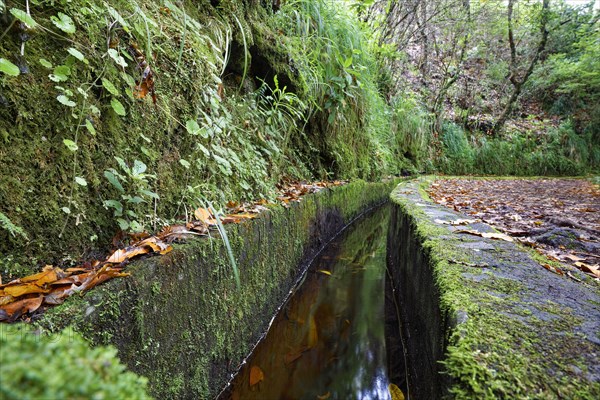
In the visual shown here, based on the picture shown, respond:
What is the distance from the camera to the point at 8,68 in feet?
3.28

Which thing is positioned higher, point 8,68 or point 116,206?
point 8,68

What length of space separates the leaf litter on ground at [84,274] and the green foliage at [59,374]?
0.68 metres

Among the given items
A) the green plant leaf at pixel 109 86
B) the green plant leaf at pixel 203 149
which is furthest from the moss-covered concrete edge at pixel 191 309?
the green plant leaf at pixel 109 86

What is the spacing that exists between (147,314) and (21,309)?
37 centimetres

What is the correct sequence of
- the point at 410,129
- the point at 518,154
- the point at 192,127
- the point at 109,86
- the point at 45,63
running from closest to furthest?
the point at 45,63 < the point at 109,86 < the point at 192,127 < the point at 410,129 < the point at 518,154

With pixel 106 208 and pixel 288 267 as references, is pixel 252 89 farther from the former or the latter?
pixel 106 208

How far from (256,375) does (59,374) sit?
1794 mm

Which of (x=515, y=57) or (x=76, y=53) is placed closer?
(x=76, y=53)

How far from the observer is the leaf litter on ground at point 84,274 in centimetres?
87

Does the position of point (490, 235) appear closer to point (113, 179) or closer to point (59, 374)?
point (113, 179)

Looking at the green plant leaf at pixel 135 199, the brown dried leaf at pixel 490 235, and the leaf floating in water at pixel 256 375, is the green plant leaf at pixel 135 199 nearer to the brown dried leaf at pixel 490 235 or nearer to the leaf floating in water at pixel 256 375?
the leaf floating in water at pixel 256 375

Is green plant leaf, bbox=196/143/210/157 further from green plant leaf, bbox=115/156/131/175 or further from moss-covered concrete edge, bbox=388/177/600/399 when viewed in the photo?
moss-covered concrete edge, bbox=388/177/600/399

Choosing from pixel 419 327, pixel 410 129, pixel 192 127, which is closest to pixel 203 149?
pixel 192 127

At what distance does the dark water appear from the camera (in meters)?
1.87
